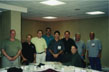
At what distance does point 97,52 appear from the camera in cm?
648

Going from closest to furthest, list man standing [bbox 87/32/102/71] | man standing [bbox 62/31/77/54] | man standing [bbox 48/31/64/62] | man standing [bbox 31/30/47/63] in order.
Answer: man standing [bbox 48/31/64/62] → man standing [bbox 62/31/77/54] → man standing [bbox 31/30/47/63] → man standing [bbox 87/32/102/71]

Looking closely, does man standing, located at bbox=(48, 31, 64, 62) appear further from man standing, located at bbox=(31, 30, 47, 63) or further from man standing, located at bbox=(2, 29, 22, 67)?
man standing, located at bbox=(2, 29, 22, 67)

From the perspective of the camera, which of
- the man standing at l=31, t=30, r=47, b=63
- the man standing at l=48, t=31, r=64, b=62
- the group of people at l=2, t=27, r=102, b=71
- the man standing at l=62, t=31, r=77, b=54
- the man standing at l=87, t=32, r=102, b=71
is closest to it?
the group of people at l=2, t=27, r=102, b=71

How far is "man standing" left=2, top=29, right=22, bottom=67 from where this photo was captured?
16.1 feet

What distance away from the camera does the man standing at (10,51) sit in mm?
4922

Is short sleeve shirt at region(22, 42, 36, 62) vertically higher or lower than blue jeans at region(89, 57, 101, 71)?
higher

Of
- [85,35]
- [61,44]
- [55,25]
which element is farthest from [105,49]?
[61,44]

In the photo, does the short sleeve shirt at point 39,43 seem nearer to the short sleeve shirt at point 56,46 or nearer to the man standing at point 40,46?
the man standing at point 40,46

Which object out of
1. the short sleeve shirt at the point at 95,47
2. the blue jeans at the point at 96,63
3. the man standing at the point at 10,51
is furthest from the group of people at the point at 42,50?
the blue jeans at the point at 96,63

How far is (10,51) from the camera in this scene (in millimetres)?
5004

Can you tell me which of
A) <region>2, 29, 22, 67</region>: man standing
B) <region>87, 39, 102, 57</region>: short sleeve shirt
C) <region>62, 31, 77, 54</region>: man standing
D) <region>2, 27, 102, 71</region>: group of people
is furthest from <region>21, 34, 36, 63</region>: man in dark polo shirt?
<region>87, 39, 102, 57</region>: short sleeve shirt

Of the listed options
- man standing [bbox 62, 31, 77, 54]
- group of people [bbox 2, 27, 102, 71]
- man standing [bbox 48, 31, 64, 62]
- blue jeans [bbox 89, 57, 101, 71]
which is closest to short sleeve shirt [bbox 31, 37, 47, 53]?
group of people [bbox 2, 27, 102, 71]

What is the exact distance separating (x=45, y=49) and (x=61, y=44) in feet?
3.02

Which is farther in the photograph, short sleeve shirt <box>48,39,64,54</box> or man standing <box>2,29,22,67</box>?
short sleeve shirt <box>48,39,64,54</box>
